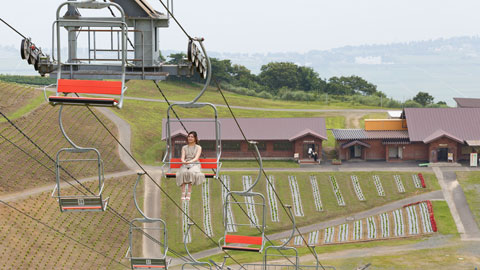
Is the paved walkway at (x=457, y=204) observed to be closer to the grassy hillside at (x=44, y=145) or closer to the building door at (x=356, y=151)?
the building door at (x=356, y=151)

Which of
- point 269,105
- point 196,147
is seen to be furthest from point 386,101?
point 196,147

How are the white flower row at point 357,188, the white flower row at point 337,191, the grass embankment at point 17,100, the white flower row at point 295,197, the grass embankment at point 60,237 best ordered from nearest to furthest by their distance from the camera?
the grass embankment at point 60,237, the white flower row at point 295,197, the white flower row at point 337,191, the white flower row at point 357,188, the grass embankment at point 17,100

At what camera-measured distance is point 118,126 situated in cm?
10300

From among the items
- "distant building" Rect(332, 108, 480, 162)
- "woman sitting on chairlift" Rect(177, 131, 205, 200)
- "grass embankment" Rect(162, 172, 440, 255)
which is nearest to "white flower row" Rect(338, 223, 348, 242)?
"grass embankment" Rect(162, 172, 440, 255)

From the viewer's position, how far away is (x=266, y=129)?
94.5 metres

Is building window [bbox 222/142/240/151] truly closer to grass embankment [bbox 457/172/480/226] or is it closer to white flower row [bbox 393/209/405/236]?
white flower row [bbox 393/209/405/236]

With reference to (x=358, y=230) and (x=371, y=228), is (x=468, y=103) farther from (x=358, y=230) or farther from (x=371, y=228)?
(x=358, y=230)

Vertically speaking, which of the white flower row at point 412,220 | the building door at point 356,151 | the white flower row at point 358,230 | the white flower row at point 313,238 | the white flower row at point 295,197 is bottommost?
the white flower row at point 313,238

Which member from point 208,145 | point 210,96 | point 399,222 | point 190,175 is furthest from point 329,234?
point 210,96

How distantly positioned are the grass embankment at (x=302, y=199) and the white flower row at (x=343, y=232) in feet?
7.10

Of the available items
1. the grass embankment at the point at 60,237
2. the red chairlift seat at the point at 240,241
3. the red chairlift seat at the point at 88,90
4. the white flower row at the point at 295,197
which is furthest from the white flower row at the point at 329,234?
the red chairlift seat at the point at 88,90

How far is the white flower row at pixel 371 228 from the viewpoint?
233 feet

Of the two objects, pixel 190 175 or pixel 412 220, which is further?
pixel 412 220

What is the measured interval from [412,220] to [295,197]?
11.3 m
